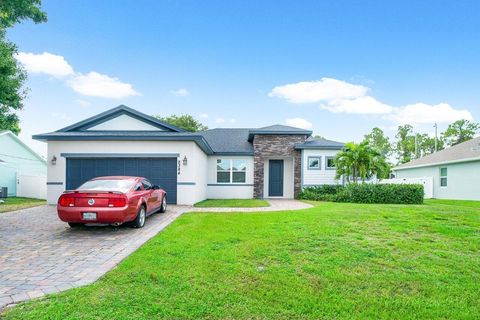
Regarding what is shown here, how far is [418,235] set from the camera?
641 cm

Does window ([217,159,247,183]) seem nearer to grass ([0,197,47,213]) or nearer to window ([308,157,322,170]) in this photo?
window ([308,157,322,170])

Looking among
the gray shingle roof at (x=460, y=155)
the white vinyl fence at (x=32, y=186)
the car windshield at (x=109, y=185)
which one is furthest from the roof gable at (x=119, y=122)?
the gray shingle roof at (x=460, y=155)

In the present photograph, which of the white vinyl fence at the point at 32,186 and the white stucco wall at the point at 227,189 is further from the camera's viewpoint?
the white vinyl fence at the point at 32,186

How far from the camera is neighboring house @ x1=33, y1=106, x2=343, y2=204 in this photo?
1322 centimetres

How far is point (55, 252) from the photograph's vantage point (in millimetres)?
5547

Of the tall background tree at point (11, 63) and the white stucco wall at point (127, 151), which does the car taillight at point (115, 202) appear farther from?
the tall background tree at point (11, 63)

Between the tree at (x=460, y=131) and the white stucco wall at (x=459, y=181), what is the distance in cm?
2200

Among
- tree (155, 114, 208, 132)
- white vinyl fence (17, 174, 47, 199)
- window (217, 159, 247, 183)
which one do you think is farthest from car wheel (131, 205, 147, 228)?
tree (155, 114, 208, 132)

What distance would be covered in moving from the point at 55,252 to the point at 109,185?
2691 millimetres

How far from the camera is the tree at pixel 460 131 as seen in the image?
126 feet

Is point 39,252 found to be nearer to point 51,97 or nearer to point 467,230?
point 467,230

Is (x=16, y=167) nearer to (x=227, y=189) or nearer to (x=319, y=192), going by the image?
(x=227, y=189)

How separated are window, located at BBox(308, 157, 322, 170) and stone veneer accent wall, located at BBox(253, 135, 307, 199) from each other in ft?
2.56

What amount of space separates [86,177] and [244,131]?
39.3ft
